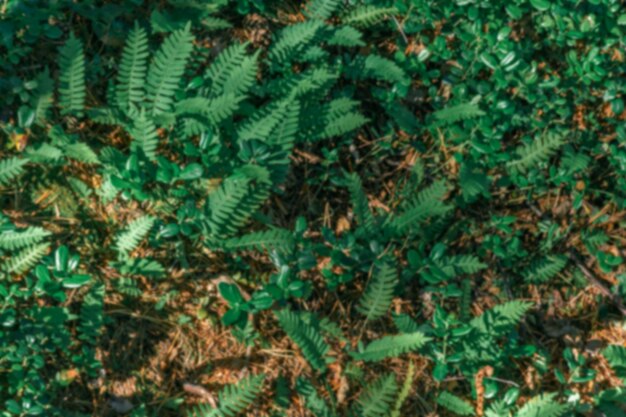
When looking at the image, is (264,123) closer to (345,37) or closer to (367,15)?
(345,37)

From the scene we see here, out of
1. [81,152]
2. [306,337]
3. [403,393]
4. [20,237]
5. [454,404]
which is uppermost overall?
[81,152]

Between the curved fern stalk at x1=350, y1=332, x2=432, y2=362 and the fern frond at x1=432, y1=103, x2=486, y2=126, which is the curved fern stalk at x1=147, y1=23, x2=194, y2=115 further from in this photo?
the curved fern stalk at x1=350, y1=332, x2=432, y2=362

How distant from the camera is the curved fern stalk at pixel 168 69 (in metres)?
3.54

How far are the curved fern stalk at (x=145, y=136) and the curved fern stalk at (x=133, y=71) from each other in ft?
0.38

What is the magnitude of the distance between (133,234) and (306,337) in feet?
2.98

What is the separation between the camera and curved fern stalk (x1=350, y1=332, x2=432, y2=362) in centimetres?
348

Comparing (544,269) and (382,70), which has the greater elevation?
(382,70)

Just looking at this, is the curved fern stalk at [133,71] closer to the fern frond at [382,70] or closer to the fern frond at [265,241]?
the fern frond at [265,241]

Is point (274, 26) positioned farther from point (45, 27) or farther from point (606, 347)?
point (606, 347)

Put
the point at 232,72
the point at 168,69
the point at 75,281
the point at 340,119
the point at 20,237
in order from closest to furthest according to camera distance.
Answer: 1. the point at 75,281
2. the point at 20,237
3. the point at 168,69
4. the point at 232,72
5. the point at 340,119

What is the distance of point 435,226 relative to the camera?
3.83m

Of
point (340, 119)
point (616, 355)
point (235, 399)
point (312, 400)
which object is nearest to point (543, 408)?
point (616, 355)

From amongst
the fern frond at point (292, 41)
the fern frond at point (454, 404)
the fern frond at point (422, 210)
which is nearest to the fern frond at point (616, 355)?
the fern frond at point (454, 404)

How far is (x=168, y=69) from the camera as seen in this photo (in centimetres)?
355
